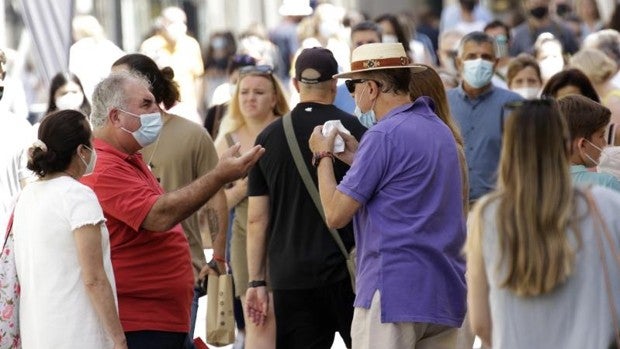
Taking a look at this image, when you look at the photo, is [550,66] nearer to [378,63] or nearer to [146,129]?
[378,63]

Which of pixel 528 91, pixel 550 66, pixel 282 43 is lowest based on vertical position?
pixel 282 43

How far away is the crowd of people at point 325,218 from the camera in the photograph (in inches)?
227

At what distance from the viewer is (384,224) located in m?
7.41

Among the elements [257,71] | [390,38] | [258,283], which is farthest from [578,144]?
[390,38]

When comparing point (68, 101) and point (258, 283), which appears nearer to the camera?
point (258, 283)

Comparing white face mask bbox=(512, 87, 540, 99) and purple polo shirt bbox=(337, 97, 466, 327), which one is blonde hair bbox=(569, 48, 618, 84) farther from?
purple polo shirt bbox=(337, 97, 466, 327)

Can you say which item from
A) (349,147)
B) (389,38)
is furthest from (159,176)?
(389,38)

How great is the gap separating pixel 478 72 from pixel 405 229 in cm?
497

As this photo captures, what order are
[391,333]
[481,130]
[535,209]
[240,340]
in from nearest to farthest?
[535,209] < [391,333] < [240,340] < [481,130]

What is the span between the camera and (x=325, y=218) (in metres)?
8.24

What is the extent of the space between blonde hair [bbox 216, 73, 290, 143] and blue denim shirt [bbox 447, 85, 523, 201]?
4.56 feet

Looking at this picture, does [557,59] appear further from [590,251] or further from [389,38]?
[590,251]

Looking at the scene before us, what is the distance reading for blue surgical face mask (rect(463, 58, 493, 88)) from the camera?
12156mm

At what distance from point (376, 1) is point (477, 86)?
34380 millimetres
